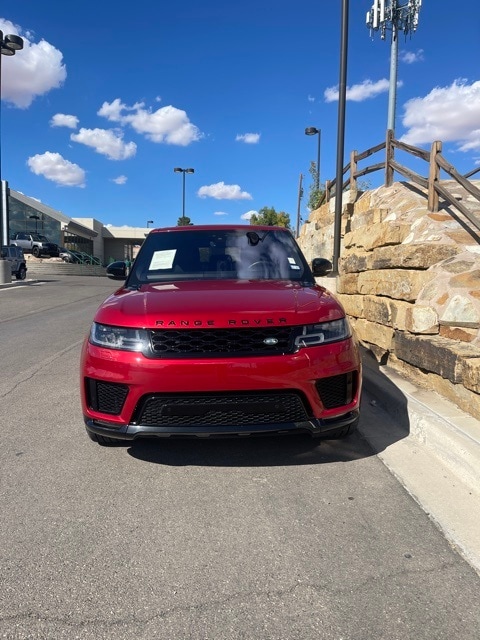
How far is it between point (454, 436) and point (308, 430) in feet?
3.64

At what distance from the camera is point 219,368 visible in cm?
288

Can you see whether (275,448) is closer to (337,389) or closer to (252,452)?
(252,452)

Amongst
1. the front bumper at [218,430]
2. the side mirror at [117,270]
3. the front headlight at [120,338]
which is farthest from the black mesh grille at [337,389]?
the side mirror at [117,270]

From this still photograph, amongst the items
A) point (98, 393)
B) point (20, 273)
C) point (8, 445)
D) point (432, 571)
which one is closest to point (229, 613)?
point (432, 571)

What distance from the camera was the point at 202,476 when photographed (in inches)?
124

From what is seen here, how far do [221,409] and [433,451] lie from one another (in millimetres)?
1660

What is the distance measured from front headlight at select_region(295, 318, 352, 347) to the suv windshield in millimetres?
A: 1068

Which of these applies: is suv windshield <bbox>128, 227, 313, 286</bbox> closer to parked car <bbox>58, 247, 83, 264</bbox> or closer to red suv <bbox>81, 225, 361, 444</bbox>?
red suv <bbox>81, 225, 361, 444</bbox>

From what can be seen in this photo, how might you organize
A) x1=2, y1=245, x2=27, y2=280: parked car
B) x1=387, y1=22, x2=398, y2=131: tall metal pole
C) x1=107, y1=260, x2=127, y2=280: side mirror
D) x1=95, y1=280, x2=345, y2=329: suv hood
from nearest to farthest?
x1=95, y1=280, x2=345, y2=329: suv hood
x1=107, y1=260, x2=127, y2=280: side mirror
x1=387, y1=22, x2=398, y2=131: tall metal pole
x1=2, y1=245, x2=27, y2=280: parked car

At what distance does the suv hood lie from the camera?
299 centimetres

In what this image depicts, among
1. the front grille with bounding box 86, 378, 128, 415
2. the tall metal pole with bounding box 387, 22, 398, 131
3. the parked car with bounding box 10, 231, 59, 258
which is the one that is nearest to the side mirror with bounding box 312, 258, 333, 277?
the front grille with bounding box 86, 378, 128, 415

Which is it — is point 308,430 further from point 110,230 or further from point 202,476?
point 110,230

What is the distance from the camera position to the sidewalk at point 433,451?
2.66 meters

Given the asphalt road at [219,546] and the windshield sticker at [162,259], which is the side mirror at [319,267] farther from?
the asphalt road at [219,546]
